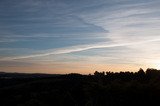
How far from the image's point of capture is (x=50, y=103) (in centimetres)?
9581

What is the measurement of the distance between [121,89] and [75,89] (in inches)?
2546

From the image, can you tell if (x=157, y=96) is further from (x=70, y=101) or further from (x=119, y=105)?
(x=70, y=101)

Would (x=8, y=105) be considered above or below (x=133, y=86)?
below

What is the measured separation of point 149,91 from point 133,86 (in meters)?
3.56

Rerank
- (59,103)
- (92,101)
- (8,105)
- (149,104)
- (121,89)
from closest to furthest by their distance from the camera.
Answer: (149,104) < (121,89) < (92,101) < (59,103) < (8,105)

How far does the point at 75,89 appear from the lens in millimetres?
120500

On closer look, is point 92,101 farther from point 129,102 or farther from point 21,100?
point 21,100

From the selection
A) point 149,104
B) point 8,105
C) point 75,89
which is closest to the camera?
point 149,104

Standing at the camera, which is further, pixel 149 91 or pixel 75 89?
pixel 75 89

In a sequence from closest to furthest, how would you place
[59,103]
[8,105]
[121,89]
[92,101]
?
[121,89], [92,101], [59,103], [8,105]

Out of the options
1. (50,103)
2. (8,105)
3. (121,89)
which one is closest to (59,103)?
(50,103)

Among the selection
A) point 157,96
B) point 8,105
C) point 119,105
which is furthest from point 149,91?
point 8,105

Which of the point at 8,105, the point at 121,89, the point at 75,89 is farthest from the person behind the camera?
the point at 75,89

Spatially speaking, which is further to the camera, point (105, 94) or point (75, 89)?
point (75, 89)
